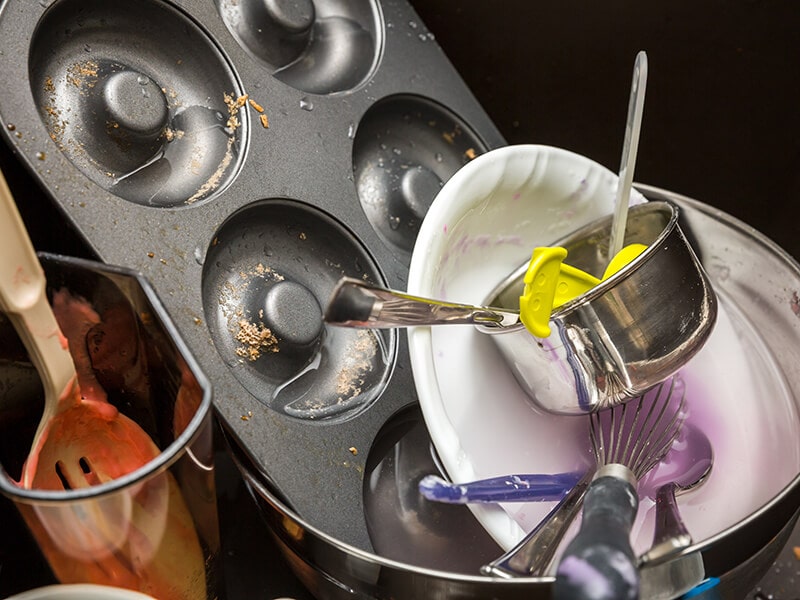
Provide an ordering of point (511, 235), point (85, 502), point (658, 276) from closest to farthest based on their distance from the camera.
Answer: point (85, 502), point (658, 276), point (511, 235)

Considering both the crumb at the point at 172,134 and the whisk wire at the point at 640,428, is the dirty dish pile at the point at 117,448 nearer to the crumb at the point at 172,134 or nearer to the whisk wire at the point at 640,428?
the crumb at the point at 172,134

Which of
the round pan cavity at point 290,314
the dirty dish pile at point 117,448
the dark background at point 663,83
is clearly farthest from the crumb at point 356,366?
the dark background at point 663,83

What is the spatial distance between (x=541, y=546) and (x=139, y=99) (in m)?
0.37

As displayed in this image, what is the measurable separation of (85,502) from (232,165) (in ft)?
0.88

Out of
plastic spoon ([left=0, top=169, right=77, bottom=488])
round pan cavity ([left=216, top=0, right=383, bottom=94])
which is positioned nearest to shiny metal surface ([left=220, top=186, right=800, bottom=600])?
plastic spoon ([left=0, top=169, right=77, bottom=488])

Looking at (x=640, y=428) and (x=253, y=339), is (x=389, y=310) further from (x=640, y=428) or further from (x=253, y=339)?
(x=640, y=428)

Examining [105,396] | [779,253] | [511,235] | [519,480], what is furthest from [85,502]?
[779,253]

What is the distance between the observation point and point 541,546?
0.49 metres

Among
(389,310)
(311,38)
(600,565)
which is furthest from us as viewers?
(311,38)

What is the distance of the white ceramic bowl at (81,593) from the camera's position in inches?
17.0

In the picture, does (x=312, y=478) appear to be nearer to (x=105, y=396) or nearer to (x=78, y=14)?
(x=105, y=396)

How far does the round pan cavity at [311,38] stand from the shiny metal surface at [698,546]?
262 mm

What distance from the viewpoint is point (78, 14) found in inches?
22.6

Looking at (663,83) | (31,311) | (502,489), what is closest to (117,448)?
(31,311)
